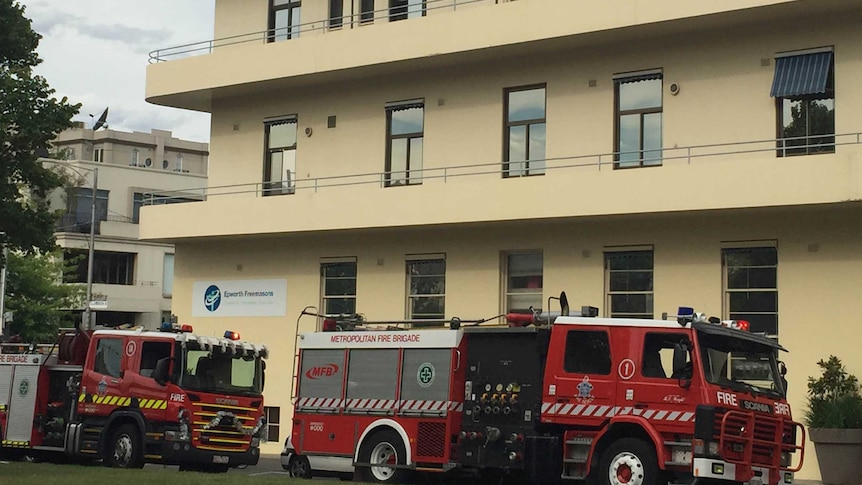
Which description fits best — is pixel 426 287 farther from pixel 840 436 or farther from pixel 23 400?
pixel 840 436

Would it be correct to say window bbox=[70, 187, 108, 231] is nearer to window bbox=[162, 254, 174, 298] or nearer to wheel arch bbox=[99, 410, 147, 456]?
window bbox=[162, 254, 174, 298]

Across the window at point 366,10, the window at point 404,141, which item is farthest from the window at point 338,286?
the window at point 366,10

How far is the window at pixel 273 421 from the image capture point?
30.4 meters

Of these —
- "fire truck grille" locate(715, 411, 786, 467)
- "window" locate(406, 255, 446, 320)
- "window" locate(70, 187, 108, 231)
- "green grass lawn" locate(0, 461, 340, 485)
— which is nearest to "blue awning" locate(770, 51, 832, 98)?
"fire truck grille" locate(715, 411, 786, 467)

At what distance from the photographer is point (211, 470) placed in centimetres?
2381

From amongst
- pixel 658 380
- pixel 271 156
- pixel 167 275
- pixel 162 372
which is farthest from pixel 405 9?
pixel 167 275

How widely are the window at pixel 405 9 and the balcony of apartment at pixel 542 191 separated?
11.3ft

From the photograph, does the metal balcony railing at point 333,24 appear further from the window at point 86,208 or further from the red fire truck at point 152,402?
the window at point 86,208

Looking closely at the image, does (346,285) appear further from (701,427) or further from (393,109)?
(701,427)

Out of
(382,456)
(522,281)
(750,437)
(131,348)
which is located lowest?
(382,456)

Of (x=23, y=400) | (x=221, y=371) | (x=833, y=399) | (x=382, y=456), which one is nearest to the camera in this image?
(x=382, y=456)

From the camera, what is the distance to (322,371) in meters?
21.6

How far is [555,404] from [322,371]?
481 centimetres

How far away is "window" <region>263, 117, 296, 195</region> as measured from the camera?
3147 centimetres
